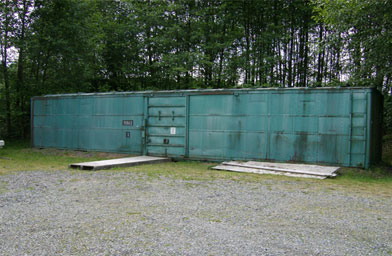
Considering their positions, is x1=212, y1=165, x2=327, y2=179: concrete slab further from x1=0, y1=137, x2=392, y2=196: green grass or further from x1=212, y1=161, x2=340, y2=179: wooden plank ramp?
x1=0, y1=137, x2=392, y2=196: green grass

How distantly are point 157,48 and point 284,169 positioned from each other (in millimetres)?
16488

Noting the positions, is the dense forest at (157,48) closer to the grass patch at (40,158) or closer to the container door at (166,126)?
the grass patch at (40,158)

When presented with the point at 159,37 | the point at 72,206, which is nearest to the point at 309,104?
the point at 72,206

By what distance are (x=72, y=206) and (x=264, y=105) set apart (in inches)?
305

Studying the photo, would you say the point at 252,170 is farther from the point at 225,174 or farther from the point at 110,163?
the point at 110,163

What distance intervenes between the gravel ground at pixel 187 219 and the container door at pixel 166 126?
16.5ft

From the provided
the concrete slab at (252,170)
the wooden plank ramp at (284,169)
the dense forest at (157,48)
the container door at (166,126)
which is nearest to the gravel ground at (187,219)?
the concrete slab at (252,170)

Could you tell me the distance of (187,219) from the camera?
5.00 meters

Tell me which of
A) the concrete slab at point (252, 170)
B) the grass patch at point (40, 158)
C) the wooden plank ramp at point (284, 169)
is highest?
the wooden plank ramp at point (284, 169)

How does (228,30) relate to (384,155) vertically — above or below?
above

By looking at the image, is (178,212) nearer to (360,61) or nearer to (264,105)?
(264,105)

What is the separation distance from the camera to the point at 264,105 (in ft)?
38.1

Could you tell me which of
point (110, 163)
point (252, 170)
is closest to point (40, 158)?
point (110, 163)

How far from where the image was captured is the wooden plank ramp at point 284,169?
9.41 metres
